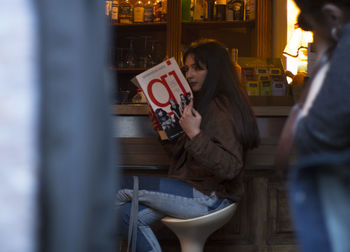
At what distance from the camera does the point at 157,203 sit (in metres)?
2.16

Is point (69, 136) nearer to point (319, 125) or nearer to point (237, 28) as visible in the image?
point (319, 125)

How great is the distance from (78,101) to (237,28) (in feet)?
14.8

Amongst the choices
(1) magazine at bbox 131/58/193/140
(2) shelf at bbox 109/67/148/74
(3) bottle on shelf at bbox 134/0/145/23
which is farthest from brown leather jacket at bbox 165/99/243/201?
(3) bottle on shelf at bbox 134/0/145/23

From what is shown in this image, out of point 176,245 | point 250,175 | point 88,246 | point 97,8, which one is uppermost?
point 97,8

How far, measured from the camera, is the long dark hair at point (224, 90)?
91.0 inches

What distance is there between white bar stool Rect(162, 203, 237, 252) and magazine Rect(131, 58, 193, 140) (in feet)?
1.53

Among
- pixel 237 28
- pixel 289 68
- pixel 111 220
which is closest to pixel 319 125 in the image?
pixel 111 220

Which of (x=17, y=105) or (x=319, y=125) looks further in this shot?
(x=319, y=125)

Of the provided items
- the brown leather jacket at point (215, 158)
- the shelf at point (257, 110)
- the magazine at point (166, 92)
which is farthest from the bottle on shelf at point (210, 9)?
the brown leather jacket at point (215, 158)

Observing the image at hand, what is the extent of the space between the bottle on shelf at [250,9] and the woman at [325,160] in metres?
4.04

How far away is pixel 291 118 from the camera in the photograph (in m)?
1.06

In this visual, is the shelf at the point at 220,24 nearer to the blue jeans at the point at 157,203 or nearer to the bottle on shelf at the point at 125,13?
the bottle on shelf at the point at 125,13

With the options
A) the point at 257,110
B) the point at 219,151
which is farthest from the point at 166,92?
the point at 257,110

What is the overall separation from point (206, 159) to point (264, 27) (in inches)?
118
